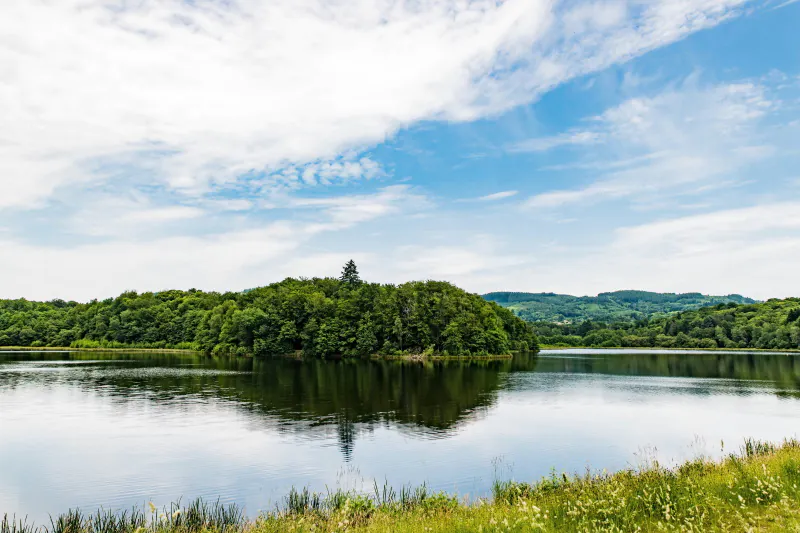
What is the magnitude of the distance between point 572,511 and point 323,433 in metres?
21.9

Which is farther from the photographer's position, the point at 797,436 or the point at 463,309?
the point at 463,309

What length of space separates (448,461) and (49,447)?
70.3 ft

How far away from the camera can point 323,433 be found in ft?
102

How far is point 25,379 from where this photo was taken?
58219mm

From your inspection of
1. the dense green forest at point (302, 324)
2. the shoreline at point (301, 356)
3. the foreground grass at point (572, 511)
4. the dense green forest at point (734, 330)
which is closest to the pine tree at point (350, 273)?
the dense green forest at point (302, 324)

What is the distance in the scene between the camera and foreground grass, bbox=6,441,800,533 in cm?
1061

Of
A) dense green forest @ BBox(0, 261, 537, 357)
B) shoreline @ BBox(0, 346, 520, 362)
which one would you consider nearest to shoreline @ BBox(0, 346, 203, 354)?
shoreline @ BBox(0, 346, 520, 362)

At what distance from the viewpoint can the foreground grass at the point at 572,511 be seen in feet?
34.8

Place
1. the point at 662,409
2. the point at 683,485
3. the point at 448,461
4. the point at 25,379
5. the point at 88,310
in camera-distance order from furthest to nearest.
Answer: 1. the point at 88,310
2. the point at 25,379
3. the point at 662,409
4. the point at 448,461
5. the point at 683,485

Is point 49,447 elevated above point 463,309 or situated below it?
below

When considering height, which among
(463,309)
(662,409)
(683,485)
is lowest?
(662,409)

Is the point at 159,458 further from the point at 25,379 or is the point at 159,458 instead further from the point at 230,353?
the point at 230,353

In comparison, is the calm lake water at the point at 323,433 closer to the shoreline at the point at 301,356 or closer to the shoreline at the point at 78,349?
the shoreline at the point at 301,356

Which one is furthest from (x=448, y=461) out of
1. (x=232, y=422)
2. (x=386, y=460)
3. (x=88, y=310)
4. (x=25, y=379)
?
(x=88, y=310)
